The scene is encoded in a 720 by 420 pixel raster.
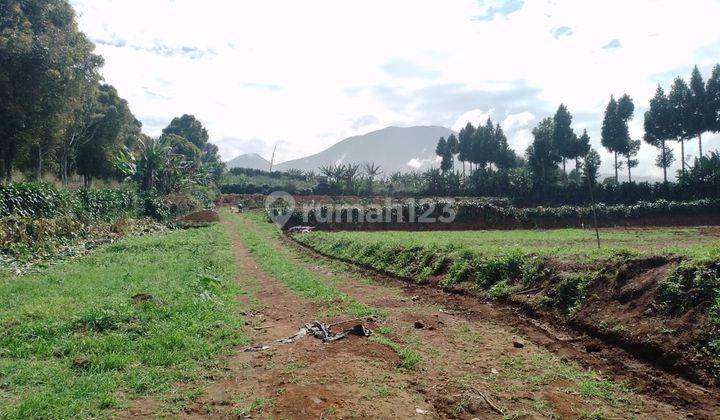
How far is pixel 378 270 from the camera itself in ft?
45.8

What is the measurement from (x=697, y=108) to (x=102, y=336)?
5233 cm

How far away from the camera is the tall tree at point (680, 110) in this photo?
43.8m

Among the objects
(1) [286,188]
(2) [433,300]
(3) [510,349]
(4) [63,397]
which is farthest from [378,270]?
(1) [286,188]

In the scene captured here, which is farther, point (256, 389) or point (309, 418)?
point (256, 389)

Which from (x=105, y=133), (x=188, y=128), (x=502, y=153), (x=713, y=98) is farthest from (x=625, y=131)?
(x=188, y=128)

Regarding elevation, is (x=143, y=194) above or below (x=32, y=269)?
above

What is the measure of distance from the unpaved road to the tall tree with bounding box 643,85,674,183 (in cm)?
4646

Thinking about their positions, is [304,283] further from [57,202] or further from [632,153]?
[632,153]

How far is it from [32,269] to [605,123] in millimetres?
52127

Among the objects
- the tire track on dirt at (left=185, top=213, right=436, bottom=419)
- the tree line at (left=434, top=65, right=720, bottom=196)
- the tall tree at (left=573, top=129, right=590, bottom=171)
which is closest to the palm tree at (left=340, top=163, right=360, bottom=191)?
the tree line at (left=434, top=65, right=720, bottom=196)

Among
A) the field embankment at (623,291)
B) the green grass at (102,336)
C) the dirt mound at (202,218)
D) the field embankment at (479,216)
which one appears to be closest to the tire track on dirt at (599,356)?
the field embankment at (623,291)

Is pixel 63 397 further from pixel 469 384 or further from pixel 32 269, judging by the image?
pixel 32 269

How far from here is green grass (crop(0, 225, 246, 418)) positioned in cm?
488

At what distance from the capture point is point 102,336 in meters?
6.66
